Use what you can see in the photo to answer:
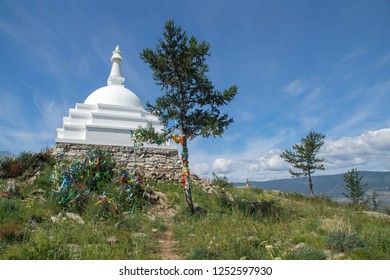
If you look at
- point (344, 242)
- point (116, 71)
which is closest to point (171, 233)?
point (344, 242)

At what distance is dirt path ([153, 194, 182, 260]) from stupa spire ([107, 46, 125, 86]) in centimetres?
1694

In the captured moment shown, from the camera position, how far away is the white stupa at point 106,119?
1712 cm

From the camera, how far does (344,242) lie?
5773mm

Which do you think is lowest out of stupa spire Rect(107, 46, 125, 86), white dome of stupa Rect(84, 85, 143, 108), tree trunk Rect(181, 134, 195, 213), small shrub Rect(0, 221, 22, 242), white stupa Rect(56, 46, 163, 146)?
small shrub Rect(0, 221, 22, 242)

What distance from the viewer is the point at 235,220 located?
8.80 meters

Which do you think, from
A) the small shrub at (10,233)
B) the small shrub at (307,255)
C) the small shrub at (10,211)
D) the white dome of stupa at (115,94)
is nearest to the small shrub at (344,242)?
the small shrub at (307,255)

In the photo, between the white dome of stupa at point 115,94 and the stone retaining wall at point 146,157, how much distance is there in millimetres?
5860

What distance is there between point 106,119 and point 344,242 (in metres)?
17.0

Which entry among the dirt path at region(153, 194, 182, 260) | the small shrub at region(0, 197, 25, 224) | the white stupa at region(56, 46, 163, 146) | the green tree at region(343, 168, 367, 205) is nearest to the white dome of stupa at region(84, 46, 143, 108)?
the white stupa at region(56, 46, 163, 146)

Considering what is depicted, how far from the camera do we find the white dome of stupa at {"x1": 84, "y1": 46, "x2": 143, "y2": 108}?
20766mm

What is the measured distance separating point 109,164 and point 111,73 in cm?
1521

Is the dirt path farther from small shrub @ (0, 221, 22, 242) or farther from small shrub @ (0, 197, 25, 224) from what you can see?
small shrub @ (0, 197, 25, 224)

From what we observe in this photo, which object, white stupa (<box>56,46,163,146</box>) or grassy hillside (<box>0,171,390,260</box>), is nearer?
grassy hillside (<box>0,171,390,260</box>)
